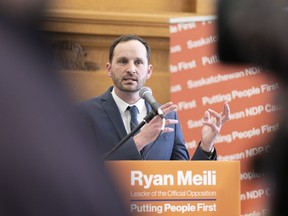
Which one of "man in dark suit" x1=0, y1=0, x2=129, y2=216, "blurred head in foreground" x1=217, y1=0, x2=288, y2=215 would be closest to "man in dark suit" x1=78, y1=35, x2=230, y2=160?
"blurred head in foreground" x1=217, y1=0, x2=288, y2=215

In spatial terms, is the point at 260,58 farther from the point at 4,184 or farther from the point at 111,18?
the point at 111,18

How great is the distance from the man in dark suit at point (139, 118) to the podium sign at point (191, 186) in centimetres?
18

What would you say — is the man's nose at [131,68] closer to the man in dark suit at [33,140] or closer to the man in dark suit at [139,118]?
the man in dark suit at [139,118]

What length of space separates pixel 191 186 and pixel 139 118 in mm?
614

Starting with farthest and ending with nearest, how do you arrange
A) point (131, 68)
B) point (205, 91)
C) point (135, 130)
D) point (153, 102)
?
point (205, 91) → point (131, 68) → point (153, 102) → point (135, 130)

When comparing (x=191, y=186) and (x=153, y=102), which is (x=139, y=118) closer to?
(x=153, y=102)

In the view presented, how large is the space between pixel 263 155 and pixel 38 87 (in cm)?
31

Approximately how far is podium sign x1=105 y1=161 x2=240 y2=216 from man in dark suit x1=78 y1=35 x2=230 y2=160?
0.18 metres

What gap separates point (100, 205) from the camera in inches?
32.1

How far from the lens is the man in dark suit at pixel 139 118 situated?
3639 millimetres

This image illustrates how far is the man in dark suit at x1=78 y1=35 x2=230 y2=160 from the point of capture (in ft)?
11.9

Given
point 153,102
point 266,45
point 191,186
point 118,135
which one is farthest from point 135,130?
point 266,45

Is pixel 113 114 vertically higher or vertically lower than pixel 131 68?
lower

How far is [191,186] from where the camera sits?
11.2 ft
